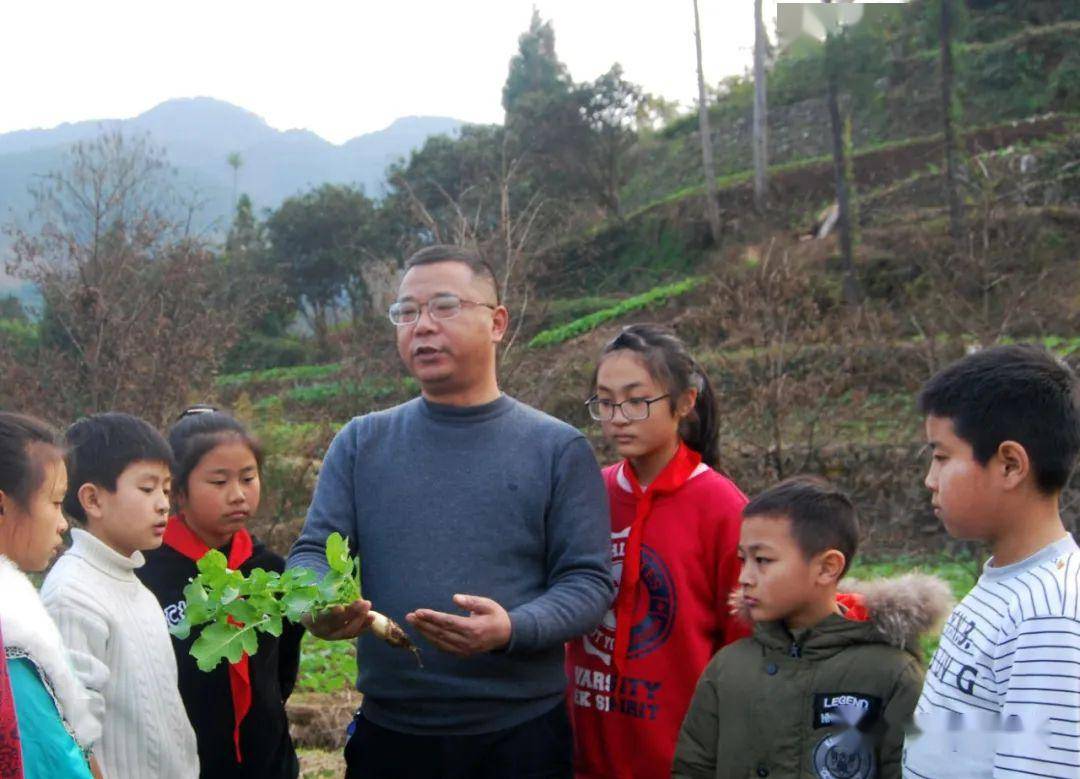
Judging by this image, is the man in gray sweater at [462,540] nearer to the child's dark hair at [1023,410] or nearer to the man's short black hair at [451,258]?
the man's short black hair at [451,258]

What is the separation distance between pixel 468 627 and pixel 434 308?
2.70 feet

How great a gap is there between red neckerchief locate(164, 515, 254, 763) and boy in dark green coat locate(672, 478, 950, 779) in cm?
130

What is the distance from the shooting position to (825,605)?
2533mm

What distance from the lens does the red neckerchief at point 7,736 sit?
172 centimetres

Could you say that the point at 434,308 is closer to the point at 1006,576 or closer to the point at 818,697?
the point at 818,697

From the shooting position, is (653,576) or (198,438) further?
(198,438)

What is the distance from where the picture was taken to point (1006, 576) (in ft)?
6.57

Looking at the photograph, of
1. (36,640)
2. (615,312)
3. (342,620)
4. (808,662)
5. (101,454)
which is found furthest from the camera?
(615,312)

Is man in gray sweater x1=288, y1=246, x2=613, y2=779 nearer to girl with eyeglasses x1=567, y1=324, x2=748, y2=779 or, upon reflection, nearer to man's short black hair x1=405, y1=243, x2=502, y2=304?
man's short black hair x1=405, y1=243, x2=502, y2=304

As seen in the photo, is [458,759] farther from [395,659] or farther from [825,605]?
[825,605]

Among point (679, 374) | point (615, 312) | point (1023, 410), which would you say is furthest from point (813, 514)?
point (615, 312)

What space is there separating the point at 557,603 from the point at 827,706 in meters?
0.64

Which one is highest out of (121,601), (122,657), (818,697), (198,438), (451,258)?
(451,258)

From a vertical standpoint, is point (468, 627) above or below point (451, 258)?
below
